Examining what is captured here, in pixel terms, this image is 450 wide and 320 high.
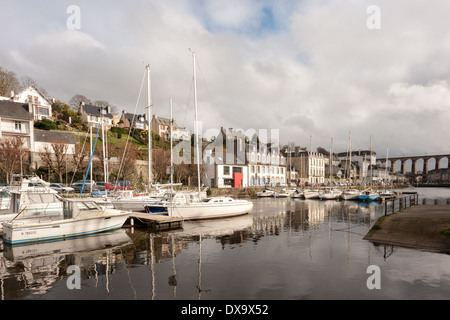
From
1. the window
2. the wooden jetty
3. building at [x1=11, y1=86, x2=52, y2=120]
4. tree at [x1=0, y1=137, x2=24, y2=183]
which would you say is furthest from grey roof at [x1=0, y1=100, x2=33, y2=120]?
the wooden jetty

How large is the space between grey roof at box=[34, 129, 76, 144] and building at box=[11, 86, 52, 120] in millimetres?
12707

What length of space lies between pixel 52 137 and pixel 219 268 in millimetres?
52964

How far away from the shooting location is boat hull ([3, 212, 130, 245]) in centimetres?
1586

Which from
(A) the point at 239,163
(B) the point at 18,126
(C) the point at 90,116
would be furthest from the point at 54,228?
(C) the point at 90,116

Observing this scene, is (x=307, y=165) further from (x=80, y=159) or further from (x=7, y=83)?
(x=7, y=83)

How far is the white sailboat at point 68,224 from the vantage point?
15974 millimetres

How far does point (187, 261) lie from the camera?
1316 centimetres

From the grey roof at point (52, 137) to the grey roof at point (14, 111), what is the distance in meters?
3.42

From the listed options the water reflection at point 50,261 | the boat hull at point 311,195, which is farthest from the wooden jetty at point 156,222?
the boat hull at point 311,195

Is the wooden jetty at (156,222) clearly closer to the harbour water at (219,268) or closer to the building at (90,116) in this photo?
the harbour water at (219,268)

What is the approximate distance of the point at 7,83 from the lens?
67.9 metres

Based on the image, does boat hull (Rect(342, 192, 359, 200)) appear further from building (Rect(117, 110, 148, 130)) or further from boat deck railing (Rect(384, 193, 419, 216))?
building (Rect(117, 110, 148, 130))
